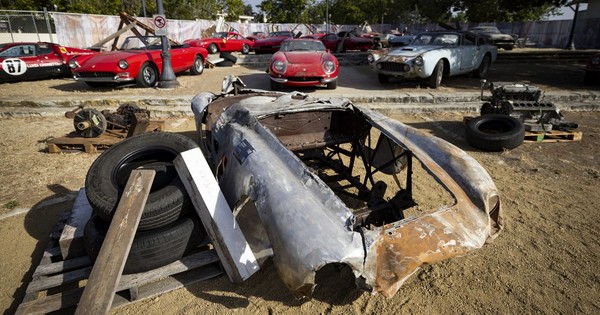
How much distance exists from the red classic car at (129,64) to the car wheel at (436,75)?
24.1ft

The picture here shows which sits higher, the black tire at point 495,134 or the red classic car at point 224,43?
the red classic car at point 224,43

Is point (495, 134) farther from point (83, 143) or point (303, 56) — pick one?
point (83, 143)

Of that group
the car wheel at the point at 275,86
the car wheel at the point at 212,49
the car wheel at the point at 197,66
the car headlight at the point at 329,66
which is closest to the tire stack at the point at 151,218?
the car wheel at the point at 275,86

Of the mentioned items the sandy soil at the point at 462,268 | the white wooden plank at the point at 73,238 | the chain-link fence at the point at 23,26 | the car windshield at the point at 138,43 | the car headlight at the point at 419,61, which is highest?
the chain-link fence at the point at 23,26

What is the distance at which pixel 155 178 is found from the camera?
2.74 m

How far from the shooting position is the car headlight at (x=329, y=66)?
7984 millimetres

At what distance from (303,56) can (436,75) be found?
3579mm

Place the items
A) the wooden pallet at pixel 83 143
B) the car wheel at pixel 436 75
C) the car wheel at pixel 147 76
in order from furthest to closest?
the car wheel at pixel 436 75 → the car wheel at pixel 147 76 → the wooden pallet at pixel 83 143

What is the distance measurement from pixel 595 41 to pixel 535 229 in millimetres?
26717

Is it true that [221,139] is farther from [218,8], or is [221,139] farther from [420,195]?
[218,8]

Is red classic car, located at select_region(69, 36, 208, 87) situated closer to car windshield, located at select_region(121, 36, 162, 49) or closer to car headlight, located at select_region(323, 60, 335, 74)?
car windshield, located at select_region(121, 36, 162, 49)

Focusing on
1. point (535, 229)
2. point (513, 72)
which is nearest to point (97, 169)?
point (535, 229)

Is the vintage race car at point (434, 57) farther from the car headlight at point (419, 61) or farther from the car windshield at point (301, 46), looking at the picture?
the car windshield at point (301, 46)

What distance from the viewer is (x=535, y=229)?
3.01 meters
